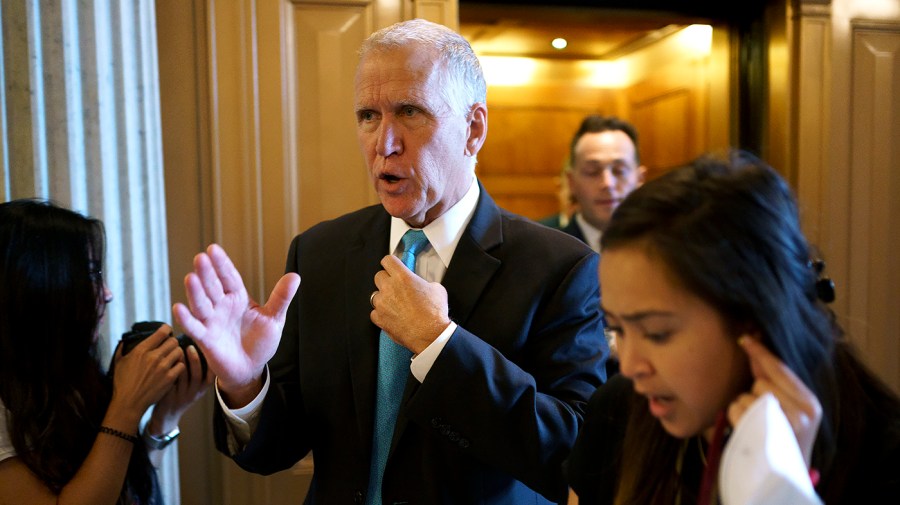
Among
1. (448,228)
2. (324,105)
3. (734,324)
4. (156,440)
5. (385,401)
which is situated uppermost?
(324,105)

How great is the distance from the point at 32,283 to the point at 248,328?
444 millimetres

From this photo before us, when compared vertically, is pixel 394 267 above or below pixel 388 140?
below

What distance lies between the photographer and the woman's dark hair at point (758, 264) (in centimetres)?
105

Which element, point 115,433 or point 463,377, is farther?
point 115,433

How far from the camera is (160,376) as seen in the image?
5.37ft

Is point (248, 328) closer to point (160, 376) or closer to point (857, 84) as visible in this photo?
point (160, 376)

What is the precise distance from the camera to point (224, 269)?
57.3 inches

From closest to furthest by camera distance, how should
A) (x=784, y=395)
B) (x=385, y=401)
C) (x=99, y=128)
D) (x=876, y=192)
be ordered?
(x=784, y=395) → (x=385, y=401) → (x=99, y=128) → (x=876, y=192)

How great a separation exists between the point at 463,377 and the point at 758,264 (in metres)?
0.52

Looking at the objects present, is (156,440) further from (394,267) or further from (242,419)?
(394,267)

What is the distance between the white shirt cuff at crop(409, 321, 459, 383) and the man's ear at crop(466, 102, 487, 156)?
445mm

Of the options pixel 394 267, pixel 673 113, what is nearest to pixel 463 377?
pixel 394 267

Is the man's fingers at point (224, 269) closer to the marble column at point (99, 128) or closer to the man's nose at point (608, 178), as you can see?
the marble column at point (99, 128)

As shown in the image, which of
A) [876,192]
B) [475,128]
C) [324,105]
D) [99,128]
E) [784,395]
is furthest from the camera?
[876,192]
